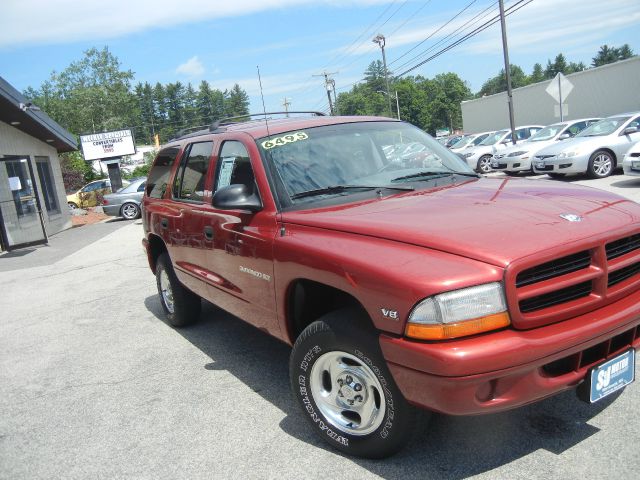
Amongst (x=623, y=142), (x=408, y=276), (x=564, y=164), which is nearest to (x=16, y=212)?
(x=564, y=164)

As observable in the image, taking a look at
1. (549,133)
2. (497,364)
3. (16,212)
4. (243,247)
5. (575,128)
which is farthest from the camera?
(549,133)

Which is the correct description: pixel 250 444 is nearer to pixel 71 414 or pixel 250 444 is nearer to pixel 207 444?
pixel 207 444

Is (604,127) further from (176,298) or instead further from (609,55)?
(609,55)

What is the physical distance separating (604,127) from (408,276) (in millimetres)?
14259

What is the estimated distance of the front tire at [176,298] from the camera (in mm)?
5383

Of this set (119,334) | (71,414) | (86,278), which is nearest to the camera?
(71,414)

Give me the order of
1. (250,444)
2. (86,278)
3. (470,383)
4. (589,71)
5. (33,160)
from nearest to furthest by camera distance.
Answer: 1. (470,383)
2. (250,444)
3. (86,278)
4. (33,160)
5. (589,71)

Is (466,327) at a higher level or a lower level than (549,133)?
lower

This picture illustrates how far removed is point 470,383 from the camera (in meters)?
2.25

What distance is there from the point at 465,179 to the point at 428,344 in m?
1.81

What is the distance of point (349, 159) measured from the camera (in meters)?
3.72

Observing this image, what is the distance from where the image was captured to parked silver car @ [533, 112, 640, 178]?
44.6ft

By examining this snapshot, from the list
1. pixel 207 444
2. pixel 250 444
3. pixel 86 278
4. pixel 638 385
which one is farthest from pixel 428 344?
pixel 86 278

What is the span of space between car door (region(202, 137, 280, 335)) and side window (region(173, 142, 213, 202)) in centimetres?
27
